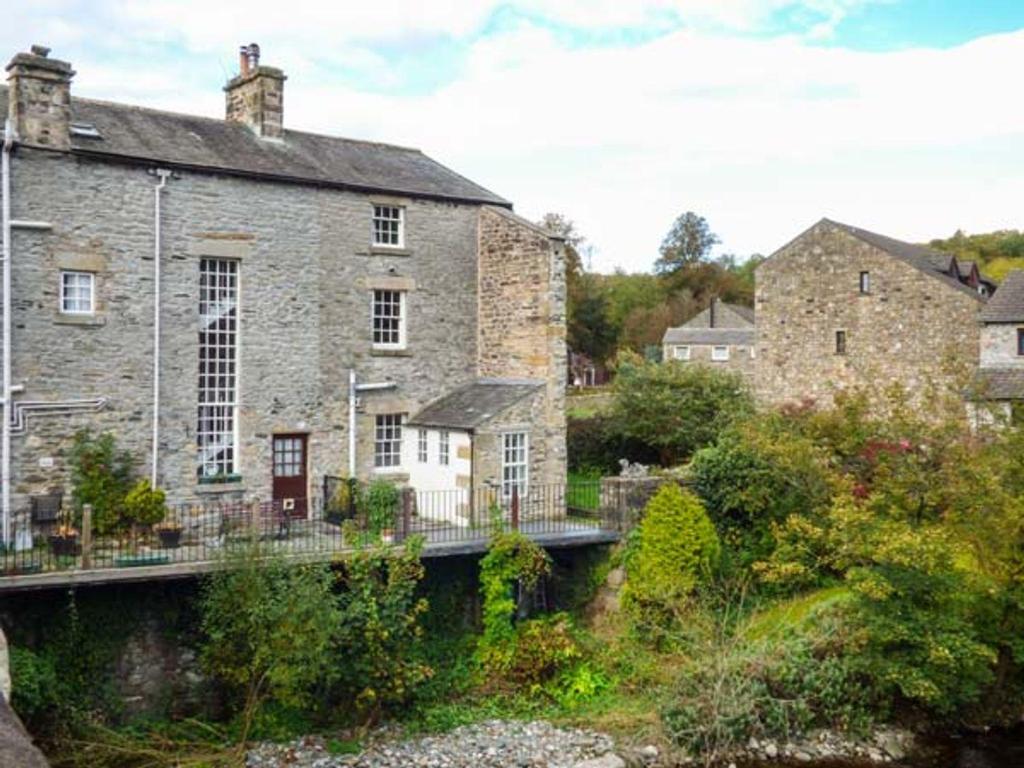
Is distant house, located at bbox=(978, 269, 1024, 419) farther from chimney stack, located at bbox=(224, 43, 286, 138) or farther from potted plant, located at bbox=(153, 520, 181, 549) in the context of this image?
potted plant, located at bbox=(153, 520, 181, 549)

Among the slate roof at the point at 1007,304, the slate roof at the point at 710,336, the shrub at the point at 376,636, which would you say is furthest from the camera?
the slate roof at the point at 710,336

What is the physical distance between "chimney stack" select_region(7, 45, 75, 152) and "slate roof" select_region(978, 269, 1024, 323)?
24.9m

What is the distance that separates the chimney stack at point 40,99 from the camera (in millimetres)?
18359

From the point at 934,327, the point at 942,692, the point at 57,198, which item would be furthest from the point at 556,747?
the point at 934,327

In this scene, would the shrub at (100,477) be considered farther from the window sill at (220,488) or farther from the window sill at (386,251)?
the window sill at (386,251)

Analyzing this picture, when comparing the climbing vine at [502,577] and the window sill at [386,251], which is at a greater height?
the window sill at [386,251]

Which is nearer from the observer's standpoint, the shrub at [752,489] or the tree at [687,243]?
the shrub at [752,489]

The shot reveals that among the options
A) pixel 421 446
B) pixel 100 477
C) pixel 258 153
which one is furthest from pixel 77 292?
pixel 421 446

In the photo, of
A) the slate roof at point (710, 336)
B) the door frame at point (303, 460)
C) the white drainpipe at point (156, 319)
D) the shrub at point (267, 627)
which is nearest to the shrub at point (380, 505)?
the door frame at point (303, 460)

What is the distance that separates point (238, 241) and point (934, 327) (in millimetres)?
21195

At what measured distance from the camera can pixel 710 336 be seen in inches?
2168

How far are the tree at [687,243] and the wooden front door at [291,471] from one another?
219ft

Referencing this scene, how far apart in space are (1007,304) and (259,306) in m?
21.5

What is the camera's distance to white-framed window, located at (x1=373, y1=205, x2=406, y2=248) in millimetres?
23250
